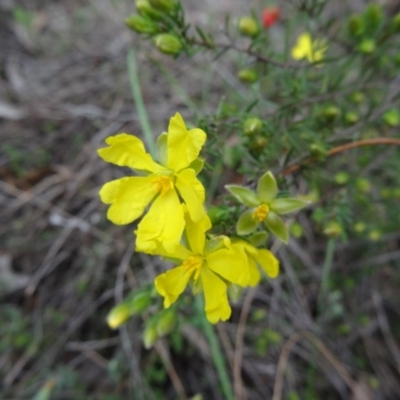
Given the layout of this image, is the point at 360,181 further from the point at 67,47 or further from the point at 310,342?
the point at 67,47

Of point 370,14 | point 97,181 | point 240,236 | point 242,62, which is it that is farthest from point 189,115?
point 240,236

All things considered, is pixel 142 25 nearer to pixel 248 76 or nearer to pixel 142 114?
pixel 248 76

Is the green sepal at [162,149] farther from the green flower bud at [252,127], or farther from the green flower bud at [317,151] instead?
the green flower bud at [317,151]

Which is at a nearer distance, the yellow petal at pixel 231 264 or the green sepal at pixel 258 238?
the yellow petal at pixel 231 264

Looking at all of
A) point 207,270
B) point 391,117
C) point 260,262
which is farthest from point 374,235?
point 207,270

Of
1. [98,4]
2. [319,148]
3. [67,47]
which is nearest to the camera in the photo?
[319,148]

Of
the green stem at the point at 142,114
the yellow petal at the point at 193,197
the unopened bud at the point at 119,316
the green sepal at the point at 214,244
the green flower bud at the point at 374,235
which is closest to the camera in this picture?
the yellow petal at the point at 193,197

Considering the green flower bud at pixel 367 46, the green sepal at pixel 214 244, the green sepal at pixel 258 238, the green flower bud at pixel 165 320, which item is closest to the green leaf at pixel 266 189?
the green sepal at pixel 258 238
